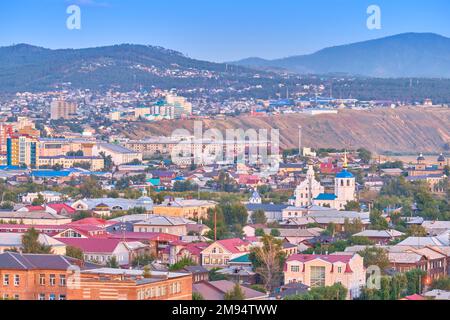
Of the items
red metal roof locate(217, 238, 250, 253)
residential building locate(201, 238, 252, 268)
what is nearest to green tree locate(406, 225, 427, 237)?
red metal roof locate(217, 238, 250, 253)

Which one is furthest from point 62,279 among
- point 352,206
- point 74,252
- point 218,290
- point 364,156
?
point 364,156

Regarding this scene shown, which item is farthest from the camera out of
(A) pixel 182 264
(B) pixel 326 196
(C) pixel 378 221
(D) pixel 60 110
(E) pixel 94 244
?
(D) pixel 60 110

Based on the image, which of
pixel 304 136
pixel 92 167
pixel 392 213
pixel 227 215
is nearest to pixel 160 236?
pixel 227 215

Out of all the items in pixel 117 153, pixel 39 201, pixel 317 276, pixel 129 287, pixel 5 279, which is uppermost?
pixel 129 287

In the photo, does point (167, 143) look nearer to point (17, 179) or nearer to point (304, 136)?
Result: point (304, 136)

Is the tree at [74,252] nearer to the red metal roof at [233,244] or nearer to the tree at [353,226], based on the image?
the red metal roof at [233,244]

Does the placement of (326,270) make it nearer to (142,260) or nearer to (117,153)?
(142,260)

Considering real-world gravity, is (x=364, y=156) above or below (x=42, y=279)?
below

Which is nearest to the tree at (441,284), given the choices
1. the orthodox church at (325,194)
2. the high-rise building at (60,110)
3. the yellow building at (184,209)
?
the yellow building at (184,209)
